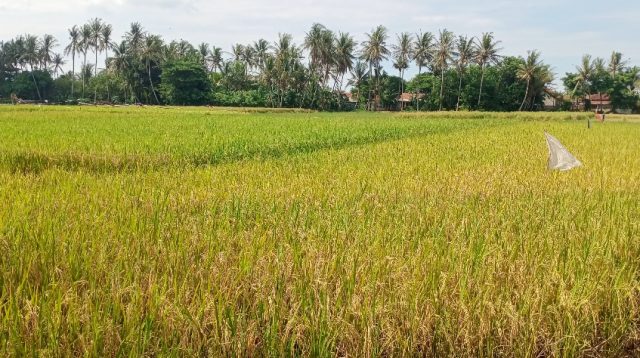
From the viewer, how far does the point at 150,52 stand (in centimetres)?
5247

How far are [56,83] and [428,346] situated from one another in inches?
2608

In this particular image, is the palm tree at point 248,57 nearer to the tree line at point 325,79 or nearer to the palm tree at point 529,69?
the tree line at point 325,79

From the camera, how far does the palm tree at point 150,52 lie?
52250 millimetres

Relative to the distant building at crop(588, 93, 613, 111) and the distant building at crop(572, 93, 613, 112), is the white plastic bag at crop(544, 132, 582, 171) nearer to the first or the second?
the distant building at crop(588, 93, 613, 111)

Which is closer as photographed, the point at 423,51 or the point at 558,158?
the point at 558,158

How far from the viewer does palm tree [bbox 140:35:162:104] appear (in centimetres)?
5225

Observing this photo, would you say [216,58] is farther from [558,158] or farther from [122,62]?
[558,158]

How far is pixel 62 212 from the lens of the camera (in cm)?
379

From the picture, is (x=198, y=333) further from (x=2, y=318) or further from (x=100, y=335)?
(x=2, y=318)

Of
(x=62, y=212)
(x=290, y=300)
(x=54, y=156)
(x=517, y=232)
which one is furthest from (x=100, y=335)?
(x=54, y=156)

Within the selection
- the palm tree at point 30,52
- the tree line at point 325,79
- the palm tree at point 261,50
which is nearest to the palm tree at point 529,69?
the tree line at point 325,79

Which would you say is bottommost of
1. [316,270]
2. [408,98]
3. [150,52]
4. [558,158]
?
[316,270]

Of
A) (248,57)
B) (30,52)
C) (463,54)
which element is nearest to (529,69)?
(463,54)

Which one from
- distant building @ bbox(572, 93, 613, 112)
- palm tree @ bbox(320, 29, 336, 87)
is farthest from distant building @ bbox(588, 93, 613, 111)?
palm tree @ bbox(320, 29, 336, 87)
